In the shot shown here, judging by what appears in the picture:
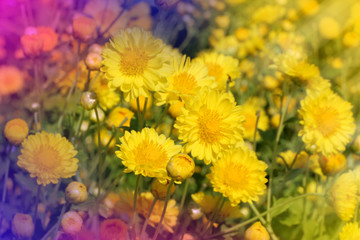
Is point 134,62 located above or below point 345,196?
above

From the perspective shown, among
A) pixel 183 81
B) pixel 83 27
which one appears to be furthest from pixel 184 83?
pixel 83 27

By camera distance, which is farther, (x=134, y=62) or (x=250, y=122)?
(x=250, y=122)

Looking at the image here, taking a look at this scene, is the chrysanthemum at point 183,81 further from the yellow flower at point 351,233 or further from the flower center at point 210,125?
the yellow flower at point 351,233

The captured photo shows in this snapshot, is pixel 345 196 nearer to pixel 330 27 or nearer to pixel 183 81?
pixel 183 81

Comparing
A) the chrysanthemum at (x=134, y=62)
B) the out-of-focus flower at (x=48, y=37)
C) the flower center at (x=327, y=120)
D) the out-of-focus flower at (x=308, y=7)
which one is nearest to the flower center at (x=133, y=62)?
the chrysanthemum at (x=134, y=62)

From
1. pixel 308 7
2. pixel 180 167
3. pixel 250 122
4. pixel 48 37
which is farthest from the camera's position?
pixel 308 7

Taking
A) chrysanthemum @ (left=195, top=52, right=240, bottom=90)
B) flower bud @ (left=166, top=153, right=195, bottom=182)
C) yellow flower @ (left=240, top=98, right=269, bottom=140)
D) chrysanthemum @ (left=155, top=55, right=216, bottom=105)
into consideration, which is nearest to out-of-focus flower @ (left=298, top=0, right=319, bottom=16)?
yellow flower @ (left=240, top=98, right=269, bottom=140)
